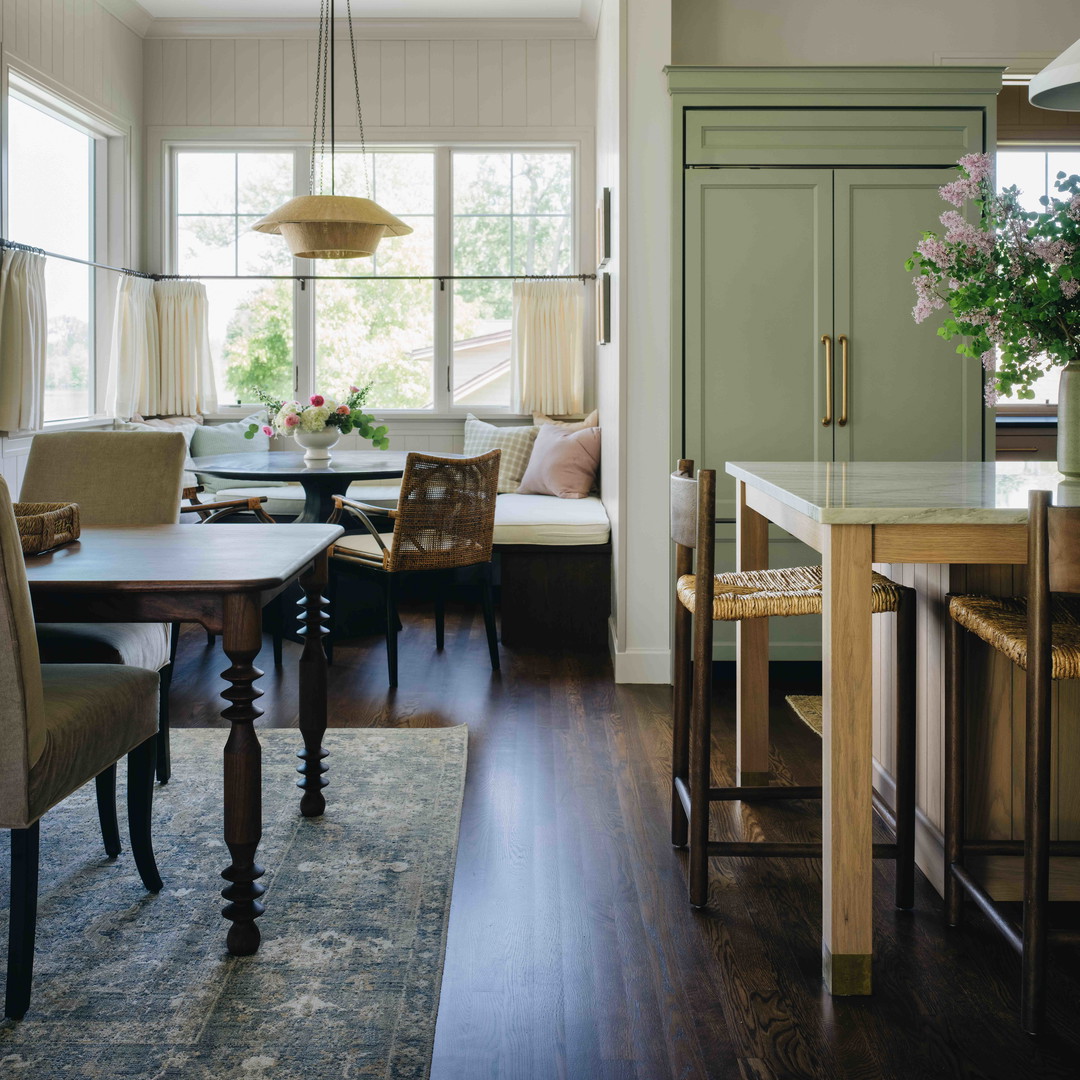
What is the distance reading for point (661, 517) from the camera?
4.05 meters

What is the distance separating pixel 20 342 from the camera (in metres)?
4.72

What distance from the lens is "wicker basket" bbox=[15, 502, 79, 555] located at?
216 cm

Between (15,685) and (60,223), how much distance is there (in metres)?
4.55

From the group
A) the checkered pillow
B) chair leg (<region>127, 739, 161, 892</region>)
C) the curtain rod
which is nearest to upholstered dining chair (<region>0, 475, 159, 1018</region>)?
chair leg (<region>127, 739, 161, 892</region>)

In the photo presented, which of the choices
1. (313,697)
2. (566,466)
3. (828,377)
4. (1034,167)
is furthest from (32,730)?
(1034,167)

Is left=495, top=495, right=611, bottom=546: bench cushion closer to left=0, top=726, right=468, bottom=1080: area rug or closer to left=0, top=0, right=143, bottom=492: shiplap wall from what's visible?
left=0, top=726, right=468, bottom=1080: area rug

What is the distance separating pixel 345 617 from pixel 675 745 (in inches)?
106

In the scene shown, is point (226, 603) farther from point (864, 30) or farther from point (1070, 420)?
point (864, 30)

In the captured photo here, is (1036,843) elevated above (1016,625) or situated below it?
below

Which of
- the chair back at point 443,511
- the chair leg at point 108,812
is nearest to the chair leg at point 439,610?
the chair back at point 443,511

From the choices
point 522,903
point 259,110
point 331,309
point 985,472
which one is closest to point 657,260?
point 985,472

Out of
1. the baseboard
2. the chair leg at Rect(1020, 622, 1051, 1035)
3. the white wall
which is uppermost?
the white wall

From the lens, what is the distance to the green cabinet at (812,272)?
3.86 metres

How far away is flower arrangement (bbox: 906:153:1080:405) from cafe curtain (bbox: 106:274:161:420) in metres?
4.65
